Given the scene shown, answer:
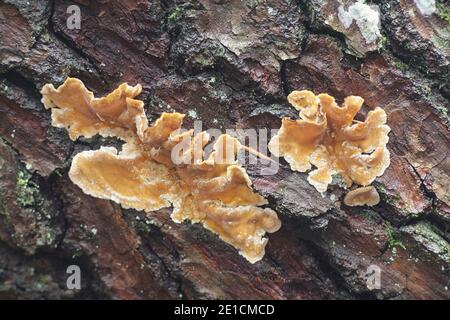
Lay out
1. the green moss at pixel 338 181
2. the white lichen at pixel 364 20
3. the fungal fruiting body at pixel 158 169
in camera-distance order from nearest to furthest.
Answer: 1. the fungal fruiting body at pixel 158 169
2. the green moss at pixel 338 181
3. the white lichen at pixel 364 20

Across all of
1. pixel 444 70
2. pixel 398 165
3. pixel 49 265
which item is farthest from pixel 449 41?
pixel 49 265

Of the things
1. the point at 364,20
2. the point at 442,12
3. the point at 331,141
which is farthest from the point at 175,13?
the point at 442,12

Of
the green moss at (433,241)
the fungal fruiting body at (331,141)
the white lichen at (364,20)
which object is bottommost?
the green moss at (433,241)

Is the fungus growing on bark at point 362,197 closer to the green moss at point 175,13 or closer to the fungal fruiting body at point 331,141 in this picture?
the fungal fruiting body at point 331,141

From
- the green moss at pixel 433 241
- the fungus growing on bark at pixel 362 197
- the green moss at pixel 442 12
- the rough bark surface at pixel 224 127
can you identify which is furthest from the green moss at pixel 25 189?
the green moss at pixel 442 12

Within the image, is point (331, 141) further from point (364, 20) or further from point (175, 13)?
point (175, 13)
